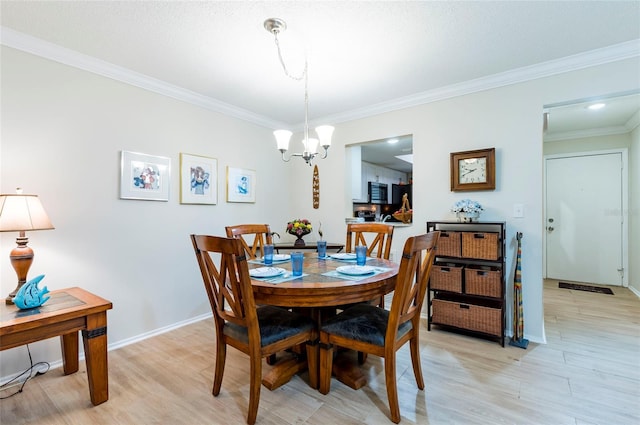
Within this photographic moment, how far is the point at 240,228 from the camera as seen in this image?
266cm

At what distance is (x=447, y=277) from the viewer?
271 cm

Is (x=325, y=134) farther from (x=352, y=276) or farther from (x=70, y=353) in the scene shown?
(x=70, y=353)

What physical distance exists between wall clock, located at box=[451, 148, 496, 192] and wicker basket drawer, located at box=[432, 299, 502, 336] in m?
1.09

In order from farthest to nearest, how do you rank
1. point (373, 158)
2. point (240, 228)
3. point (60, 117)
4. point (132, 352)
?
point (373, 158) → point (240, 228) → point (132, 352) → point (60, 117)

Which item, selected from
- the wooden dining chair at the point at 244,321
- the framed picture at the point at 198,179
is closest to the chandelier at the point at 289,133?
the wooden dining chair at the point at 244,321

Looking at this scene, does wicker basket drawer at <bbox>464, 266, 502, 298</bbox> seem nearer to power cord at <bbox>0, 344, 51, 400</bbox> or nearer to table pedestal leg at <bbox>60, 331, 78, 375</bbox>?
table pedestal leg at <bbox>60, 331, 78, 375</bbox>

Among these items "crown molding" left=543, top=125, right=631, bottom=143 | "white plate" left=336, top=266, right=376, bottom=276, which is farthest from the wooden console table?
"crown molding" left=543, top=125, right=631, bottom=143

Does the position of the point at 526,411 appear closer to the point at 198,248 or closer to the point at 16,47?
the point at 198,248

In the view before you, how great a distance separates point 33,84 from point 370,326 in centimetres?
285

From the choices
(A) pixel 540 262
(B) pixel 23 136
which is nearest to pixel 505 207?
(A) pixel 540 262

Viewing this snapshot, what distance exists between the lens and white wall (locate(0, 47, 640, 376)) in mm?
2133

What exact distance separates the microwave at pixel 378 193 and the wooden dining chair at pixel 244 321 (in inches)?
196

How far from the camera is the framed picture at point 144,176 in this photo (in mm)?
2557

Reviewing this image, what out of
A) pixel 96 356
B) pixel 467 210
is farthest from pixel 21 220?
pixel 467 210
